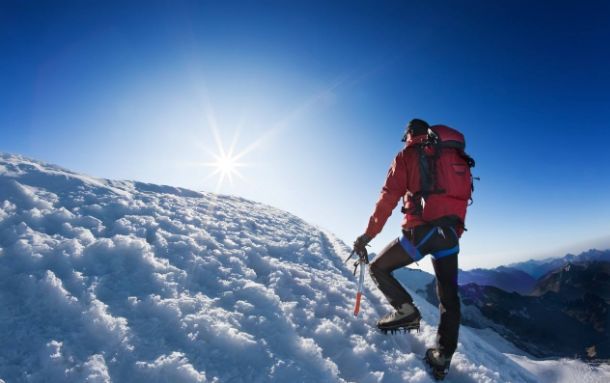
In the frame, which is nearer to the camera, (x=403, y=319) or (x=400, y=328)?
(x=403, y=319)

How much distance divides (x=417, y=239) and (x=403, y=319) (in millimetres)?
1261

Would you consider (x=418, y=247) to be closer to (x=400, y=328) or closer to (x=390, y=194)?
(x=390, y=194)

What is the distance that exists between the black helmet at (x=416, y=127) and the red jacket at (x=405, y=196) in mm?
99

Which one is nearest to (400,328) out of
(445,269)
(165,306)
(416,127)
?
(445,269)

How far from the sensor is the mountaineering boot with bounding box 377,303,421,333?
15.1ft

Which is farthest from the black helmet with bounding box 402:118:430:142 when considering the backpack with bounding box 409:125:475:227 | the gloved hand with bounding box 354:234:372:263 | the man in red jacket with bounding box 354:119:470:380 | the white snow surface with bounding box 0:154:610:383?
the white snow surface with bounding box 0:154:610:383

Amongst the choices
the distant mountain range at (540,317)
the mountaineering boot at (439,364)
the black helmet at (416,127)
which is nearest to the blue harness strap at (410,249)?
the mountaineering boot at (439,364)

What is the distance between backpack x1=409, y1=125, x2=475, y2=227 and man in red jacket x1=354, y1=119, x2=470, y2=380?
0.04 feet

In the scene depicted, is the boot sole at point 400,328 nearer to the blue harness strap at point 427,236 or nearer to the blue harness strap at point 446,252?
the blue harness strap at point 446,252

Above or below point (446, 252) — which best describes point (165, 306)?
above

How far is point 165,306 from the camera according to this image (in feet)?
12.9

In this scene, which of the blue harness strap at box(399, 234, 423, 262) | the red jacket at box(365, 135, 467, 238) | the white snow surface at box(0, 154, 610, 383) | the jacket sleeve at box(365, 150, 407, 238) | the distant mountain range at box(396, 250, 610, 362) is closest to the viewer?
the white snow surface at box(0, 154, 610, 383)

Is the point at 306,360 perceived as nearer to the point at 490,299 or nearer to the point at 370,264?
the point at 370,264

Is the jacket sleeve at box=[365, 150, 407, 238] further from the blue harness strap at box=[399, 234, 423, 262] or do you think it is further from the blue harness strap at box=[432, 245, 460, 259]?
the blue harness strap at box=[432, 245, 460, 259]
